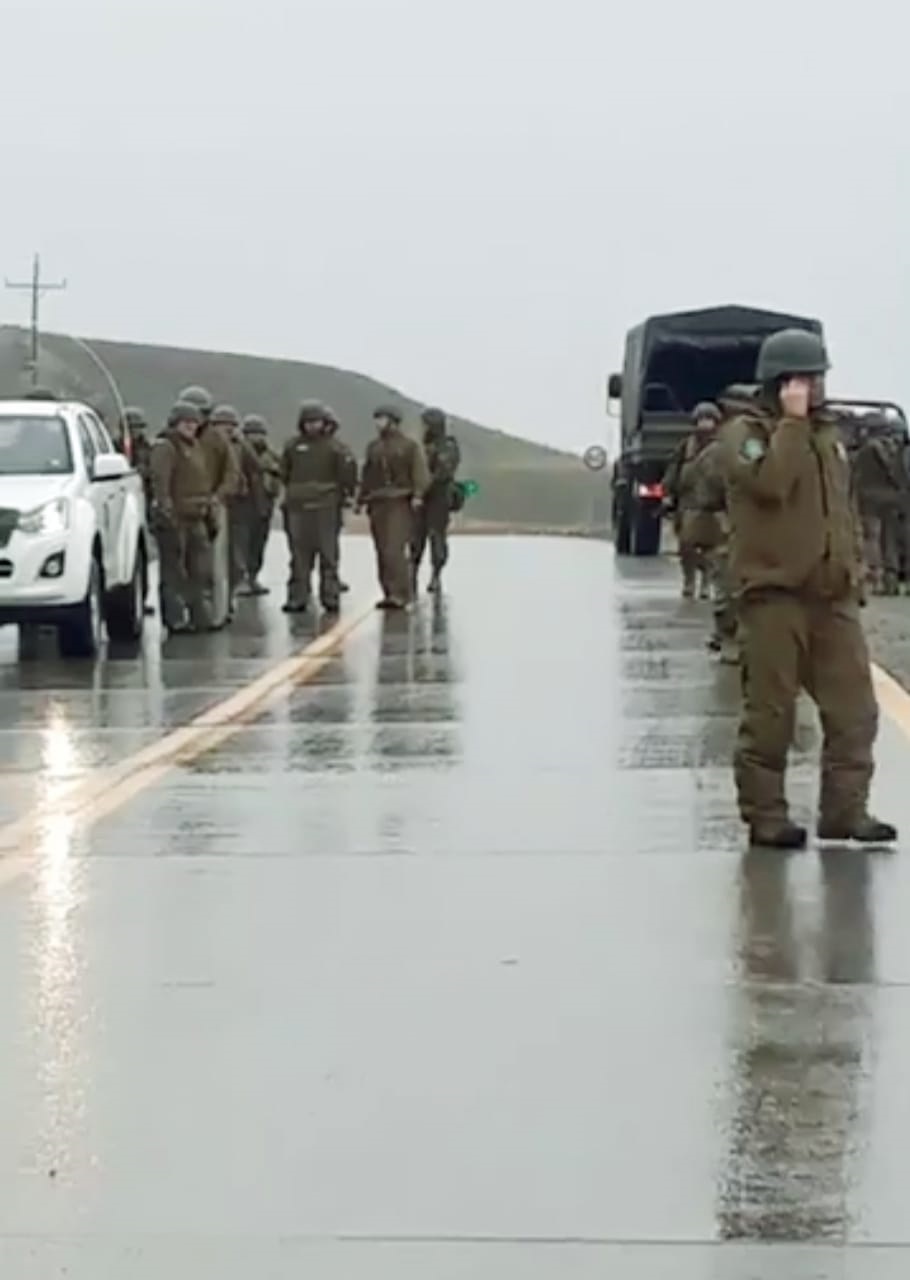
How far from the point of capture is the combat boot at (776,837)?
35.1 ft

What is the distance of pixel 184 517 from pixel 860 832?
1179cm

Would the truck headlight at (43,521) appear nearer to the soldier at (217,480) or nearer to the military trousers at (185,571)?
the military trousers at (185,571)

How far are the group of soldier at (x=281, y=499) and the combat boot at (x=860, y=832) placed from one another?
38.2 ft

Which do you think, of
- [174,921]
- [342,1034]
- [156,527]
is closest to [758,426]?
[174,921]

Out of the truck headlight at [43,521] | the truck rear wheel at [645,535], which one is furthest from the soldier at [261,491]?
the truck rear wheel at [645,535]

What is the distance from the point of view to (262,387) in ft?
539

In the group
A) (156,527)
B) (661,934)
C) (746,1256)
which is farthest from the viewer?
(156,527)

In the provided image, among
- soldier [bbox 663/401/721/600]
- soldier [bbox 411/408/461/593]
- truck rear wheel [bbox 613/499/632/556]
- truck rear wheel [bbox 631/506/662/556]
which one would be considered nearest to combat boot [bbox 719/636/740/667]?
soldier [bbox 663/401/721/600]

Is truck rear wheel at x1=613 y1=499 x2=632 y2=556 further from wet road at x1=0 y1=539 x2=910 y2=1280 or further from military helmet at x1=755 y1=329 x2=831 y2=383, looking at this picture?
military helmet at x1=755 y1=329 x2=831 y2=383

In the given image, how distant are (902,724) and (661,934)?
6.21 m

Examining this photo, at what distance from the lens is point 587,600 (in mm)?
26016

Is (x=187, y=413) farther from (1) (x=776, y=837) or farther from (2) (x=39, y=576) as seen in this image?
(1) (x=776, y=837)

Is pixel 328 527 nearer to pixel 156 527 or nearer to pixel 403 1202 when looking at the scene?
pixel 156 527

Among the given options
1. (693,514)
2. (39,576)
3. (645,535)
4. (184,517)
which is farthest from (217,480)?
(645,535)
